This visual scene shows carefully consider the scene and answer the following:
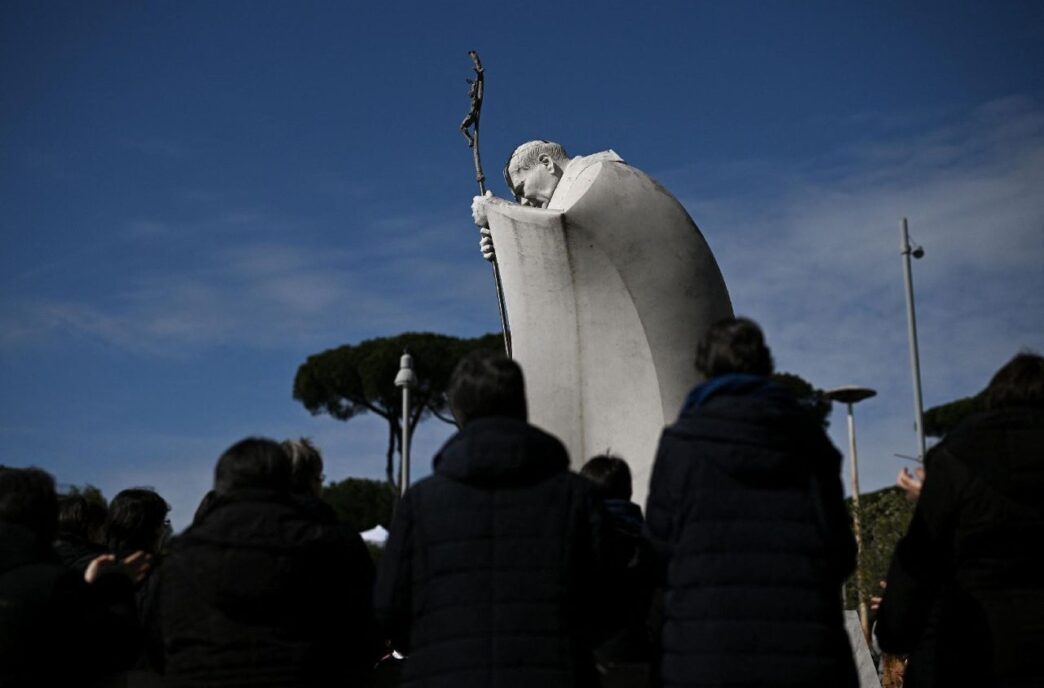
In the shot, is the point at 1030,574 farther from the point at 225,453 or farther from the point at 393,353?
the point at 393,353

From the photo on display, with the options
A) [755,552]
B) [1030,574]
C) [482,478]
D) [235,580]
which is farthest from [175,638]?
[1030,574]

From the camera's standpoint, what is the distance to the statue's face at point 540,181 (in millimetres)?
6609

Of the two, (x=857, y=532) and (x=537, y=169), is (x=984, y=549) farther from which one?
(x=857, y=532)

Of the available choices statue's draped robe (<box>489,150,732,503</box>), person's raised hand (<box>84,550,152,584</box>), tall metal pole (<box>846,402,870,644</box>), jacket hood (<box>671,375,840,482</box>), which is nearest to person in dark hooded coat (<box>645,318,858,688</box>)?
jacket hood (<box>671,375,840,482</box>)

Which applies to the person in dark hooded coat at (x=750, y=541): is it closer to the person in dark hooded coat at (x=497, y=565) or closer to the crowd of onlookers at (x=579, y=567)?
the crowd of onlookers at (x=579, y=567)

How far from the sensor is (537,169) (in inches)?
261

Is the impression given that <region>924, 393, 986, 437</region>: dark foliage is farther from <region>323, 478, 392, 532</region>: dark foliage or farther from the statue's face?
the statue's face

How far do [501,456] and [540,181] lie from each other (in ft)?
12.2

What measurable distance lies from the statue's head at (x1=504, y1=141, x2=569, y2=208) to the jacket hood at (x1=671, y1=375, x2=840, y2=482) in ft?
12.0

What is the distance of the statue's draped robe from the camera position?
19.9ft

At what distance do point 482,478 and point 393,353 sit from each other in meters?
35.7

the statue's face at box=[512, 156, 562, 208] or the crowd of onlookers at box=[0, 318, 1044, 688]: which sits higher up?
the statue's face at box=[512, 156, 562, 208]

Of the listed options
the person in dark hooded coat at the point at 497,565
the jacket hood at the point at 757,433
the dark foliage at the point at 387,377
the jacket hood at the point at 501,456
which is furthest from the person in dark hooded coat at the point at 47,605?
the dark foliage at the point at 387,377

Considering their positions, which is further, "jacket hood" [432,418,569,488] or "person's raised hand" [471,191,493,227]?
"person's raised hand" [471,191,493,227]
